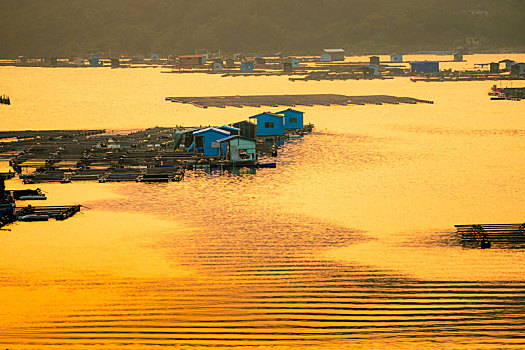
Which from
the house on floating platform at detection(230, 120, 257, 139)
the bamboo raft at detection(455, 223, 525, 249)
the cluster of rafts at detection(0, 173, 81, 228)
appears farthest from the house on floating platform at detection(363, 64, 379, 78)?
the bamboo raft at detection(455, 223, 525, 249)

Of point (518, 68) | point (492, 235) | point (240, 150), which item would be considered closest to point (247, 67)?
point (518, 68)

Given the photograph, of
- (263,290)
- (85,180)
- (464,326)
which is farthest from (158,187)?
(464,326)

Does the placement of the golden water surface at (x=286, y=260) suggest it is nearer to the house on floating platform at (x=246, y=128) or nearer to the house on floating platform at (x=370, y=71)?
the house on floating platform at (x=246, y=128)

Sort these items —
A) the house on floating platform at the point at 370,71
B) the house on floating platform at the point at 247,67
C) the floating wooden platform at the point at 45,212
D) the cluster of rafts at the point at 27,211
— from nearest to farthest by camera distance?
the cluster of rafts at the point at 27,211
the floating wooden platform at the point at 45,212
the house on floating platform at the point at 370,71
the house on floating platform at the point at 247,67

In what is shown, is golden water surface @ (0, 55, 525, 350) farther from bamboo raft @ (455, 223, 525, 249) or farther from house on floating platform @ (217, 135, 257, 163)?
house on floating platform @ (217, 135, 257, 163)

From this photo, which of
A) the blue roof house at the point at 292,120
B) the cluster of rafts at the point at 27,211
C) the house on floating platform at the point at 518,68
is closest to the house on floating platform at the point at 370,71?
the house on floating platform at the point at 518,68

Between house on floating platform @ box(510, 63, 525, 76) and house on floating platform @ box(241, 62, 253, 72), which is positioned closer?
house on floating platform @ box(510, 63, 525, 76)
